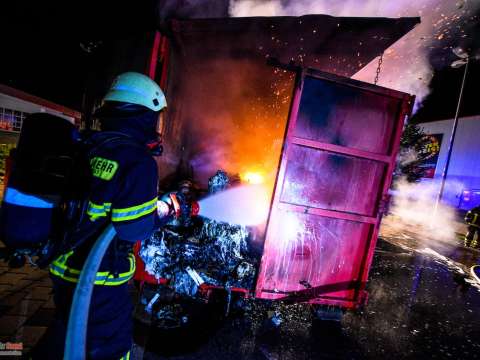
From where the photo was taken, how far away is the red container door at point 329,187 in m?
3.21

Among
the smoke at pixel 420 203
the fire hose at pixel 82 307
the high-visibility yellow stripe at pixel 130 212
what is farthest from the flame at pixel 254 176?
the smoke at pixel 420 203

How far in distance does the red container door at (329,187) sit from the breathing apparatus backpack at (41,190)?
2.26m

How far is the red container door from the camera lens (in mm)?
3207

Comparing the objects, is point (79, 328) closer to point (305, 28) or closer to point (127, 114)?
point (127, 114)

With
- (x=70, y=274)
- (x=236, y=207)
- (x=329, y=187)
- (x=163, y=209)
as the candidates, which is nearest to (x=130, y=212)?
(x=163, y=209)

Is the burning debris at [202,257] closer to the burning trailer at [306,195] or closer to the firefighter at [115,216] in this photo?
the burning trailer at [306,195]

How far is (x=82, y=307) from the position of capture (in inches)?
53.3

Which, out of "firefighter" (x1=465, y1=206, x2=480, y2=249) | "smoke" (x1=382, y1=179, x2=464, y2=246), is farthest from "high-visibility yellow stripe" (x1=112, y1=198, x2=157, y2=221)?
"smoke" (x1=382, y1=179, x2=464, y2=246)

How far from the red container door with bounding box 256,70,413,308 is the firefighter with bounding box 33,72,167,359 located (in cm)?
194

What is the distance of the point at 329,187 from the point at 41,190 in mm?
2976

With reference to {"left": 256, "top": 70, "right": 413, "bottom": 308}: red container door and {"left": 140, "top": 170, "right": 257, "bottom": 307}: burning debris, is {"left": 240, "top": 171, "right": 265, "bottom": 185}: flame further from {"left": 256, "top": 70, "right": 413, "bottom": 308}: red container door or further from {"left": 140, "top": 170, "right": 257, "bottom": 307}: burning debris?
{"left": 256, "top": 70, "right": 413, "bottom": 308}: red container door

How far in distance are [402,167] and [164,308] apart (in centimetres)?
1656

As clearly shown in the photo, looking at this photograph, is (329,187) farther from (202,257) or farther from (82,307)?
(82,307)

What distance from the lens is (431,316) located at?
4.23 meters
